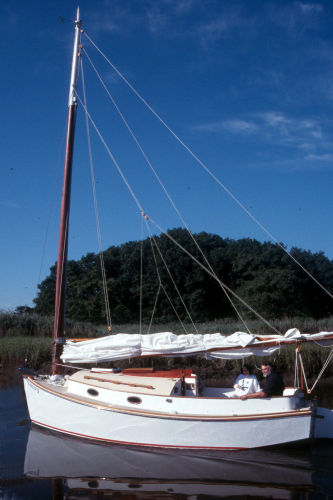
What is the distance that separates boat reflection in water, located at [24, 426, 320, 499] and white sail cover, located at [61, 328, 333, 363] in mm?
2208

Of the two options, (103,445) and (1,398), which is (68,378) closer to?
(103,445)

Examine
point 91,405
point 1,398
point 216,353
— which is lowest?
point 1,398

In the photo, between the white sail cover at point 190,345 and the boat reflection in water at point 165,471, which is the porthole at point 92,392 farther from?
the boat reflection in water at point 165,471

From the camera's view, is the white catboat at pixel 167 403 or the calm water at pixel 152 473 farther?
the white catboat at pixel 167 403

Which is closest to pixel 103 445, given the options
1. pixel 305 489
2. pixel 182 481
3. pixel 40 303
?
pixel 182 481

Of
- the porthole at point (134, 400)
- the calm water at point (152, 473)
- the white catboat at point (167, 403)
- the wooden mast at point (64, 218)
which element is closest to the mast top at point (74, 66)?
the wooden mast at point (64, 218)

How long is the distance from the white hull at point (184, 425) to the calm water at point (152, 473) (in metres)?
0.26

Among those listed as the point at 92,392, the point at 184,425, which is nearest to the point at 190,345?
the point at 184,425

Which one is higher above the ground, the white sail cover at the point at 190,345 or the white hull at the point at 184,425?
the white sail cover at the point at 190,345

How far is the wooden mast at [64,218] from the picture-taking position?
42.2 feet

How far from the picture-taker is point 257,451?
399 inches

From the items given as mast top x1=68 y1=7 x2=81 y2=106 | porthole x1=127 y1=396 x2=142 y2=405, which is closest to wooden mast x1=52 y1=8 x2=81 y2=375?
mast top x1=68 y1=7 x2=81 y2=106

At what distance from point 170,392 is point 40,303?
4830 centimetres

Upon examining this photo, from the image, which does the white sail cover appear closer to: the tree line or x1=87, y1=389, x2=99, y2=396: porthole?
x1=87, y1=389, x2=99, y2=396: porthole
